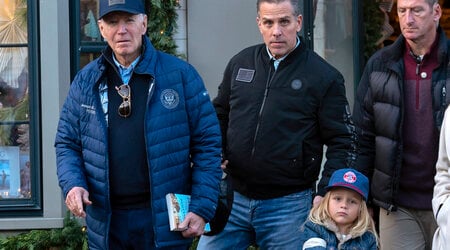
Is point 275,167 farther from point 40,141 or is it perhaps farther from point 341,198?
point 40,141

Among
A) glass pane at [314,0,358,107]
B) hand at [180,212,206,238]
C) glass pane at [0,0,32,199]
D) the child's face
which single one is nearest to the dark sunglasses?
hand at [180,212,206,238]

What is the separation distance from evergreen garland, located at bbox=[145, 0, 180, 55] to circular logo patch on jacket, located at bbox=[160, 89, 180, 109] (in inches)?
123

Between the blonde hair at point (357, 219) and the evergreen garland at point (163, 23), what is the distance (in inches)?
117

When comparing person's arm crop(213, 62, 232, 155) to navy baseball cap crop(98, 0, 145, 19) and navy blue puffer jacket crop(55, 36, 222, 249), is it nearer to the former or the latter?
navy blue puffer jacket crop(55, 36, 222, 249)

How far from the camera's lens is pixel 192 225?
4.97 metres

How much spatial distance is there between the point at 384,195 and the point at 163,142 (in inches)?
59.1

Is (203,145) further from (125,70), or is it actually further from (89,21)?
(89,21)

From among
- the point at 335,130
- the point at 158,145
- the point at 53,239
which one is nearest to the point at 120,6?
the point at 158,145

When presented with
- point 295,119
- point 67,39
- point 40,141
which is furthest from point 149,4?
point 295,119

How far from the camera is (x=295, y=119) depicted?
557 centimetres

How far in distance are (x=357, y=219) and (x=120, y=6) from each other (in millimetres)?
1785

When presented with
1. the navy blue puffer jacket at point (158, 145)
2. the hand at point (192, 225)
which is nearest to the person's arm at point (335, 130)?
the navy blue puffer jacket at point (158, 145)

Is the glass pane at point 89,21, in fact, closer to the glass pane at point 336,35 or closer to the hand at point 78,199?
the glass pane at point 336,35

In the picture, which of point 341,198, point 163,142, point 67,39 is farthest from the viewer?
point 67,39
